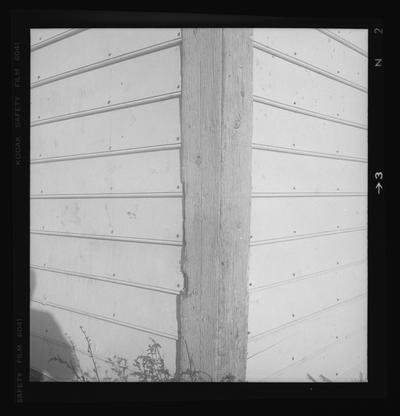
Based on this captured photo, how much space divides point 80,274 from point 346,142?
182cm

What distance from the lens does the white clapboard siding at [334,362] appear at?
6.24ft

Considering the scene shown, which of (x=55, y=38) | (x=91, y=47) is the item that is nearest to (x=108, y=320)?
(x=91, y=47)

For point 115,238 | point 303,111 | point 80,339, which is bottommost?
point 80,339

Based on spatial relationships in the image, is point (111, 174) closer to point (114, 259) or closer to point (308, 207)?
point (114, 259)

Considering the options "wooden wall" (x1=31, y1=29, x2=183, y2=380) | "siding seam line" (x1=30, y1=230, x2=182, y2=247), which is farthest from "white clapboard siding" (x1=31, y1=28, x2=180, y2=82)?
"siding seam line" (x1=30, y1=230, x2=182, y2=247)

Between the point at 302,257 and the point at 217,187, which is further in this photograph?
the point at 302,257

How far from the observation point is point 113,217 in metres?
1.96

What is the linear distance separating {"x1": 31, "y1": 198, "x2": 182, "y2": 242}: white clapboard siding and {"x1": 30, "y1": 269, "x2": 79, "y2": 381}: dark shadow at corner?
40 centimetres

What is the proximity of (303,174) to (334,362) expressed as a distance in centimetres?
111

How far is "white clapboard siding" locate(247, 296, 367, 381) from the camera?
1.83m

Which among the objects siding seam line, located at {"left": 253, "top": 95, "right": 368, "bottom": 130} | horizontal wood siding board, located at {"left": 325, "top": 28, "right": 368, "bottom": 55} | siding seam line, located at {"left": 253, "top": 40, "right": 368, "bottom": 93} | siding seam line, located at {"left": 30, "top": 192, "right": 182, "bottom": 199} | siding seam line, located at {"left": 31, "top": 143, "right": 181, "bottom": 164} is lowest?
siding seam line, located at {"left": 30, "top": 192, "right": 182, "bottom": 199}

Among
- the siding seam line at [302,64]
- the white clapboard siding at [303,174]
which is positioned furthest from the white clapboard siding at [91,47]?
the white clapboard siding at [303,174]

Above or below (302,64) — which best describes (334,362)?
below

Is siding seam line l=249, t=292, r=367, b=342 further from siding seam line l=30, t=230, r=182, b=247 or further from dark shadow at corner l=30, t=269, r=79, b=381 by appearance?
dark shadow at corner l=30, t=269, r=79, b=381
